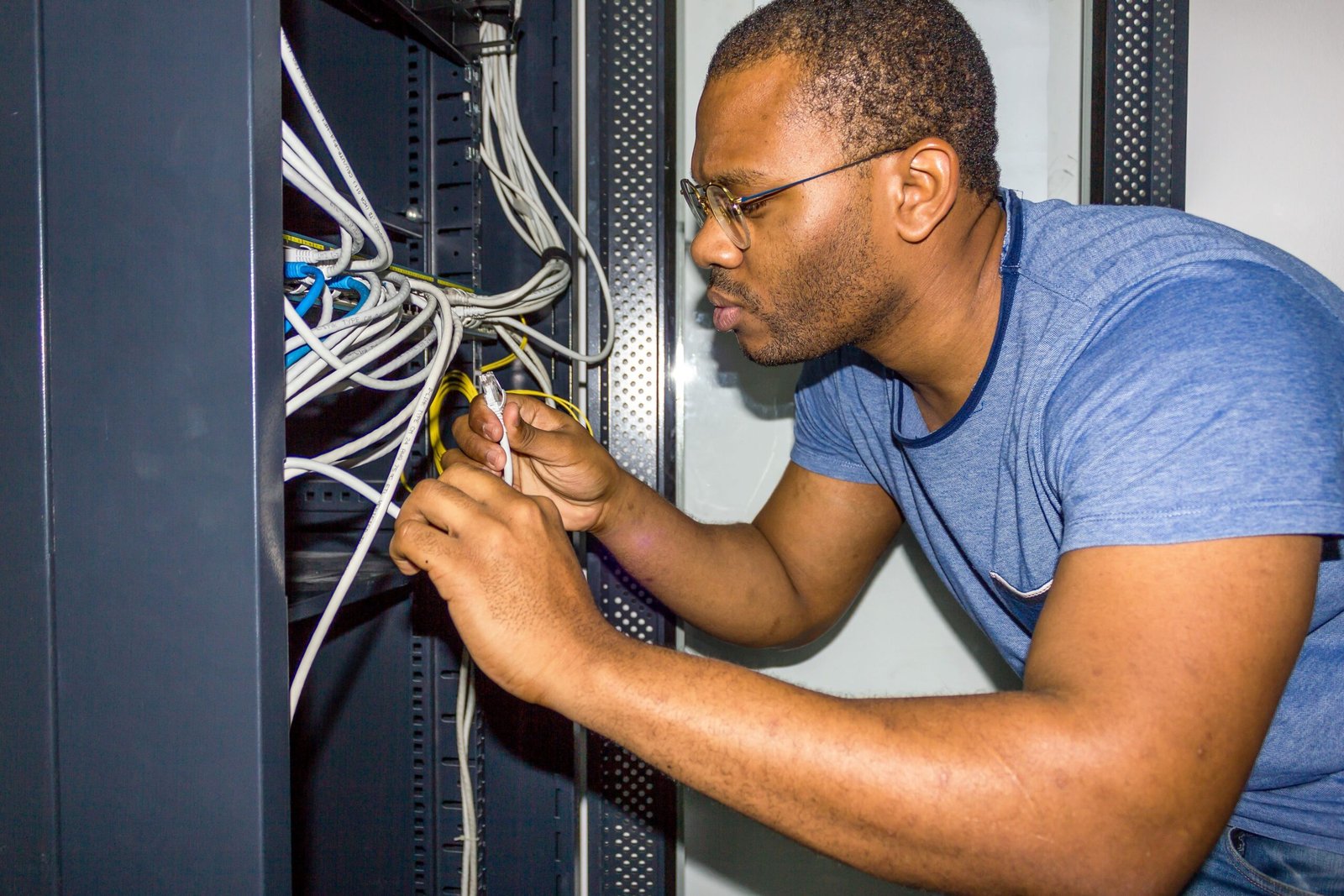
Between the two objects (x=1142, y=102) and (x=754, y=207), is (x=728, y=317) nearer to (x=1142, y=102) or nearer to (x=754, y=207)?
(x=754, y=207)

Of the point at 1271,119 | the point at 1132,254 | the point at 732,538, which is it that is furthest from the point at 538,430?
the point at 1271,119

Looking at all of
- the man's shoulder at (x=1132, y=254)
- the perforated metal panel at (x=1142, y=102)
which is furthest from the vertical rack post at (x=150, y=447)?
the perforated metal panel at (x=1142, y=102)

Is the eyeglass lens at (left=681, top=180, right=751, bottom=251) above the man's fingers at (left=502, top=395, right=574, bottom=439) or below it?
above

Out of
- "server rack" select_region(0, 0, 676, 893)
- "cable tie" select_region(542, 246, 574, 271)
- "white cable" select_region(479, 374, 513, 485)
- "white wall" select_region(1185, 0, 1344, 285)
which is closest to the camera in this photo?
"server rack" select_region(0, 0, 676, 893)

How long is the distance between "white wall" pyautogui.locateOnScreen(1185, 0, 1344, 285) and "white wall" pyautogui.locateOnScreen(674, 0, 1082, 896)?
7.5 inches

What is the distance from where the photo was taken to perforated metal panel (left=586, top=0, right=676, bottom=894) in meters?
1.11

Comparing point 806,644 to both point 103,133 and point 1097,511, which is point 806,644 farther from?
point 103,133

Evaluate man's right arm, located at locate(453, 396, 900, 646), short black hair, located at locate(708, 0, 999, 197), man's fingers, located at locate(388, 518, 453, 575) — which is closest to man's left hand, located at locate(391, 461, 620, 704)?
man's fingers, located at locate(388, 518, 453, 575)

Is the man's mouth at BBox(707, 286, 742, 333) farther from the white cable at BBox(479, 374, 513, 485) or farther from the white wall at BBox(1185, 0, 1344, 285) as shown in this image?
the white wall at BBox(1185, 0, 1344, 285)

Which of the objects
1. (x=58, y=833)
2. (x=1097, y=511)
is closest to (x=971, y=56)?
(x=1097, y=511)

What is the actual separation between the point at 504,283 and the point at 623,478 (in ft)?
1.11

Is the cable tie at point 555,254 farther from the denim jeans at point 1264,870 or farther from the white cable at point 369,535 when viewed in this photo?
the denim jeans at point 1264,870

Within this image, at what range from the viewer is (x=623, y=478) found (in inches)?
39.4

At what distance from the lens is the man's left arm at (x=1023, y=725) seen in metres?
0.55
